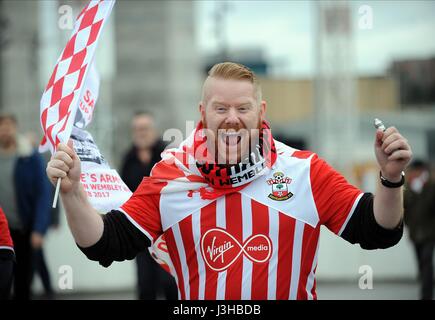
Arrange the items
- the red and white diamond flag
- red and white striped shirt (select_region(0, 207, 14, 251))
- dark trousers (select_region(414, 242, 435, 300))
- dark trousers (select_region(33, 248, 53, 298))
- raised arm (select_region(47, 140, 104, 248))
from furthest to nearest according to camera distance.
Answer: dark trousers (select_region(33, 248, 53, 298)) < dark trousers (select_region(414, 242, 435, 300)) < red and white striped shirt (select_region(0, 207, 14, 251)) < the red and white diamond flag < raised arm (select_region(47, 140, 104, 248))

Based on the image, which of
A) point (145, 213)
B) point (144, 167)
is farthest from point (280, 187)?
point (144, 167)

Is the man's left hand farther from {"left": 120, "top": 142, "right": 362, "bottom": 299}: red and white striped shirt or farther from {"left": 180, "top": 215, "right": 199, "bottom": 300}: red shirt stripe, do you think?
{"left": 180, "top": 215, "right": 199, "bottom": 300}: red shirt stripe

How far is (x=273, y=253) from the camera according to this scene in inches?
135

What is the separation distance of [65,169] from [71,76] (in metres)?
0.79

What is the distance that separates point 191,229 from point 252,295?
0.35 metres

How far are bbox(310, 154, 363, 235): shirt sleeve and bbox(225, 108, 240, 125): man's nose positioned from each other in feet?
1.21

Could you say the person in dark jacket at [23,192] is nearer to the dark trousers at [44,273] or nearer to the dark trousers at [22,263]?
the dark trousers at [22,263]

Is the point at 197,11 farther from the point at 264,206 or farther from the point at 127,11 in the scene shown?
the point at 264,206

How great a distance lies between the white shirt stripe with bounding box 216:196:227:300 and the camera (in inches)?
135

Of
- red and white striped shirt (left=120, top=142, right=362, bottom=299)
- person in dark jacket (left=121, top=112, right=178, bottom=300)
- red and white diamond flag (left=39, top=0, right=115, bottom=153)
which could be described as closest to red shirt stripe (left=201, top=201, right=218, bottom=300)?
red and white striped shirt (left=120, top=142, right=362, bottom=299)

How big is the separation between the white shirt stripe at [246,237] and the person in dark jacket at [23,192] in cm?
489

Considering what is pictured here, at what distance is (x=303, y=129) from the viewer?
4369 centimetres

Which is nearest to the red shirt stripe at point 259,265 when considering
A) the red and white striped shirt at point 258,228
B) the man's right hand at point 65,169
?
the red and white striped shirt at point 258,228

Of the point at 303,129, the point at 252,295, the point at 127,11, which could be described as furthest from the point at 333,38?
the point at 252,295
